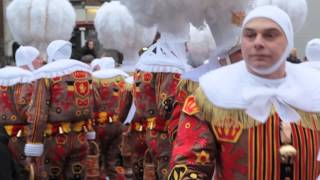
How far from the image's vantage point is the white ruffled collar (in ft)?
8.84

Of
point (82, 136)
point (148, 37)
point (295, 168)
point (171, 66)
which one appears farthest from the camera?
point (148, 37)

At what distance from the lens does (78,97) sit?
5.73 m

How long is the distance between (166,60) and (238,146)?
2398 mm

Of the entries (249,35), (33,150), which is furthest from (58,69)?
(249,35)

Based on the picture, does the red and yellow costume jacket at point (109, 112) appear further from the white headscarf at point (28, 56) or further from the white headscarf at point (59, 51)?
the white headscarf at point (59, 51)

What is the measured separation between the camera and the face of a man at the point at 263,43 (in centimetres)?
268

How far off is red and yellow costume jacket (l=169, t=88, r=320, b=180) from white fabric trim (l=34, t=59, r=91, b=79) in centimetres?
304

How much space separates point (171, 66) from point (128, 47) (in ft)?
9.50

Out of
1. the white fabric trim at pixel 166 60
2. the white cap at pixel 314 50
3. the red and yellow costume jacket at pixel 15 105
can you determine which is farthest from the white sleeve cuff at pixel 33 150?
the white cap at pixel 314 50

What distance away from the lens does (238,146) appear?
2672 mm

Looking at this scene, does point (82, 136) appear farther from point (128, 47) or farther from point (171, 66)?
point (128, 47)

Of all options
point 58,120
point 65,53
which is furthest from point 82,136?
point 65,53

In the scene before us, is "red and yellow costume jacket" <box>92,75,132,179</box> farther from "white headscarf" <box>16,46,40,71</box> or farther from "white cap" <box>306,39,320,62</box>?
"white cap" <box>306,39,320,62</box>

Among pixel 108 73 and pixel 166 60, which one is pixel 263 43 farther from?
pixel 108 73
